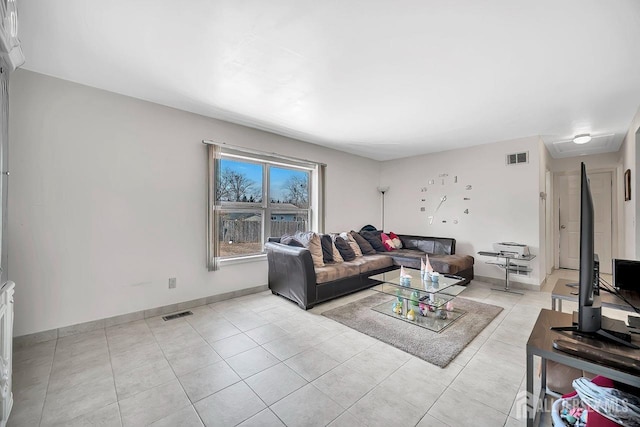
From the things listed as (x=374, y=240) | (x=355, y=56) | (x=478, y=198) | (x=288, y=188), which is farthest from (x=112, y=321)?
(x=478, y=198)

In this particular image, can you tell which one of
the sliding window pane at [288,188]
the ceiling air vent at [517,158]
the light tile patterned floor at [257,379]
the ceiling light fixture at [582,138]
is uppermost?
the ceiling light fixture at [582,138]

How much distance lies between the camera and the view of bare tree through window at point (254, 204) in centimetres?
372

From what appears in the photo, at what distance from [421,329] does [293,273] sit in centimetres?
159

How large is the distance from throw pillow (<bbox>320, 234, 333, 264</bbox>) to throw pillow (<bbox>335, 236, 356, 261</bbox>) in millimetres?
238

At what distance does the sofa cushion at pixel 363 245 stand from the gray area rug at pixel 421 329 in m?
1.33

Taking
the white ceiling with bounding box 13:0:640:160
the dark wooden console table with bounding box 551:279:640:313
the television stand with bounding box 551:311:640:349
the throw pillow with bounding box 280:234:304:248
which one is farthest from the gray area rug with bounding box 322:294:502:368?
the white ceiling with bounding box 13:0:640:160

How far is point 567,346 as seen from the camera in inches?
39.6

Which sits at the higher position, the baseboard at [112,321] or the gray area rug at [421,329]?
the baseboard at [112,321]

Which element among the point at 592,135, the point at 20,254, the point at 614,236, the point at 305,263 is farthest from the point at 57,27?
the point at 614,236

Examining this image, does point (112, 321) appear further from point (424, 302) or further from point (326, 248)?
point (424, 302)

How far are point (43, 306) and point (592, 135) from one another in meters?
7.21

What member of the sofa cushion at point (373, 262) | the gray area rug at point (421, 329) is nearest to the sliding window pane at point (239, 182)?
the sofa cushion at point (373, 262)

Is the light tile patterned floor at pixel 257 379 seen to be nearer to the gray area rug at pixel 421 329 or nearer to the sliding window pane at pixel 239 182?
the gray area rug at pixel 421 329

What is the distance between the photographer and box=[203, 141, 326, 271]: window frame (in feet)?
11.3
